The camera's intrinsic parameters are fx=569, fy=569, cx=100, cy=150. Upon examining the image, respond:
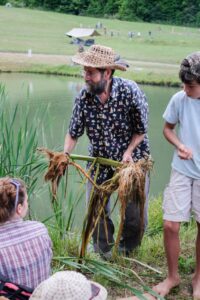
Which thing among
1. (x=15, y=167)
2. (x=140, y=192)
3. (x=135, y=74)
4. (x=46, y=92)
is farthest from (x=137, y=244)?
(x=135, y=74)

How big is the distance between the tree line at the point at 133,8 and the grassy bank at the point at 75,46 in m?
7.01

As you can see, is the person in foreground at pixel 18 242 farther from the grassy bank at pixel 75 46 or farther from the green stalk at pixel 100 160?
the grassy bank at pixel 75 46

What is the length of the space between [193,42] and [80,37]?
557cm

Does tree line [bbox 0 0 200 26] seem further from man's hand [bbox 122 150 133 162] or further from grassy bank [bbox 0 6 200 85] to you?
man's hand [bbox 122 150 133 162]

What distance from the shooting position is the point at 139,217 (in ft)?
10.2

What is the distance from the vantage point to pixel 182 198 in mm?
2615

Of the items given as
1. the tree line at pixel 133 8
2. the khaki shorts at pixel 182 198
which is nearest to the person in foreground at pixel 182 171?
the khaki shorts at pixel 182 198

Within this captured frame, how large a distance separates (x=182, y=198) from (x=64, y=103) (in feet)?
32.6

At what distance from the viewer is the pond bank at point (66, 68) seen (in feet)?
55.5

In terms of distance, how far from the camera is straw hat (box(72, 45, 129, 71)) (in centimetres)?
272

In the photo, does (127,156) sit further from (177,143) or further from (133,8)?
(133,8)

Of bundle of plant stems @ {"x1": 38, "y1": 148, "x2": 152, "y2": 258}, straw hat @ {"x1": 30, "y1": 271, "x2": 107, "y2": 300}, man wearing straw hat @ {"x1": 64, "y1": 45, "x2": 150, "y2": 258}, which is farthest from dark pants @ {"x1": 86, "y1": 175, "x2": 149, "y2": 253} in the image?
straw hat @ {"x1": 30, "y1": 271, "x2": 107, "y2": 300}

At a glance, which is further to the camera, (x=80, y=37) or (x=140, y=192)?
(x=80, y=37)

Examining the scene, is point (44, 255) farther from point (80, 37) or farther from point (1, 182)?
point (80, 37)
